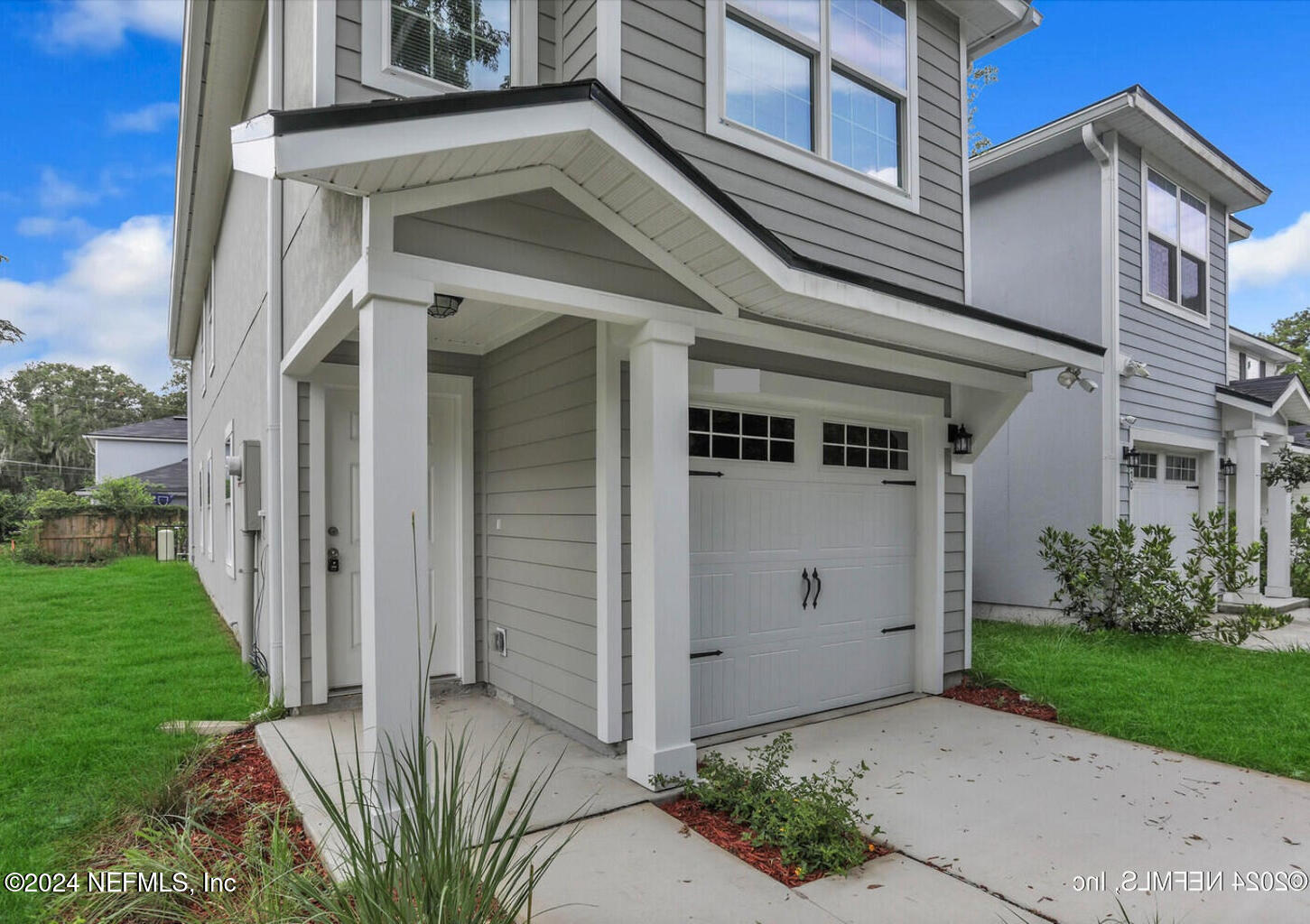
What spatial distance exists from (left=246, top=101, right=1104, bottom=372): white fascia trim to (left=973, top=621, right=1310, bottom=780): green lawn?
3.16m

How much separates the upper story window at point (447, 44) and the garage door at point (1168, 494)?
24.9 feet

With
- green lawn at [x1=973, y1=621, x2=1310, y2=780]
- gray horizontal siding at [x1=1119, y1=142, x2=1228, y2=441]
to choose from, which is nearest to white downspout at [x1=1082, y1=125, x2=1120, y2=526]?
gray horizontal siding at [x1=1119, y1=142, x2=1228, y2=441]

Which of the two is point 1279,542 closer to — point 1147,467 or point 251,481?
point 1147,467

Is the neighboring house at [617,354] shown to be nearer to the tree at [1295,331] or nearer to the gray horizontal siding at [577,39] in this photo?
the gray horizontal siding at [577,39]

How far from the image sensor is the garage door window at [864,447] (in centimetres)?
512

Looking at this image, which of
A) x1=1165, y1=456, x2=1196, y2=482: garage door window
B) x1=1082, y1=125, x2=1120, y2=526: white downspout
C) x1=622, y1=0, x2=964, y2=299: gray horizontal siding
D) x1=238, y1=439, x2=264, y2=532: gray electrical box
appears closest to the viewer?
x1=622, y1=0, x2=964, y2=299: gray horizontal siding

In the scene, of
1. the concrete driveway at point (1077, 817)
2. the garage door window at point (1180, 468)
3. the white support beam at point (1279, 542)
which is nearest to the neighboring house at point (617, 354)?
the concrete driveway at point (1077, 817)

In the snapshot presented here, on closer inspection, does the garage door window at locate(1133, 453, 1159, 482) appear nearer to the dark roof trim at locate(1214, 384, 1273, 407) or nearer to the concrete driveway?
the dark roof trim at locate(1214, 384, 1273, 407)

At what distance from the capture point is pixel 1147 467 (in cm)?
867

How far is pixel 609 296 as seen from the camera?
347 cm

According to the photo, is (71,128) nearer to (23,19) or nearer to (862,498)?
(23,19)

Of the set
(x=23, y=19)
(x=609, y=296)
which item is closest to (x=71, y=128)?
(x=23, y=19)

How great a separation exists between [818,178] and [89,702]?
231 inches

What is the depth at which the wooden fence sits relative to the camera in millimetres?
14875
